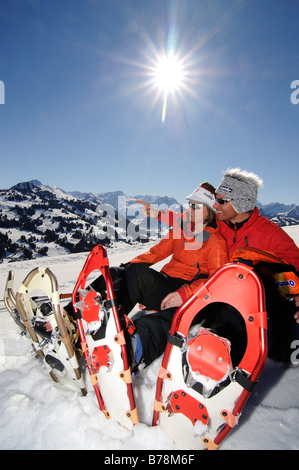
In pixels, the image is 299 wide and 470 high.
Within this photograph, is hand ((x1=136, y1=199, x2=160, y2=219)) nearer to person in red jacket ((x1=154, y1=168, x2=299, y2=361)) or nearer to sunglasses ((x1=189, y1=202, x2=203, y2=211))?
person in red jacket ((x1=154, y1=168, x2=299, y2=361))

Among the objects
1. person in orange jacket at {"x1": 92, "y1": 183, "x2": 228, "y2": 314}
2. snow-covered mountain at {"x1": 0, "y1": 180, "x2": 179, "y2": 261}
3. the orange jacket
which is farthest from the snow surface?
snow-covered mountain at {"x1": 0, "y1": 180, "x2": 179, "y2": 261}

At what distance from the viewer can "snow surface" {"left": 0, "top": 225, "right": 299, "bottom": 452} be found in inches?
59.8

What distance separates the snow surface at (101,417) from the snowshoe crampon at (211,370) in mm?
177

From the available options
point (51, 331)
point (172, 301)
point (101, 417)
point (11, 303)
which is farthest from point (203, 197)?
point (11, 303)

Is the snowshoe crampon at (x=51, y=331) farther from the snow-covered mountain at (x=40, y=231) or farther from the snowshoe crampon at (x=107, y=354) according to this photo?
the snow-covered mountain at (x=40, y=231)

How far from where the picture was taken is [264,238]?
2748 mm

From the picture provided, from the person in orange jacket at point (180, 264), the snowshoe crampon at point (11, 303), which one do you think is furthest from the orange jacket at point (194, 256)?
the snowshoe crampon at point (11, 303)

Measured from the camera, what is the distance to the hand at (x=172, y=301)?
245cm

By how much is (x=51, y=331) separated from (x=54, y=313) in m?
0.33

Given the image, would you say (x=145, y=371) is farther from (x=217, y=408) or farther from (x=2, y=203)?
(x=2, y=203)

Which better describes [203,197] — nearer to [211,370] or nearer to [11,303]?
[211,370]

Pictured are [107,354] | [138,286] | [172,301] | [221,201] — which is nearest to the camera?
[107,354]
